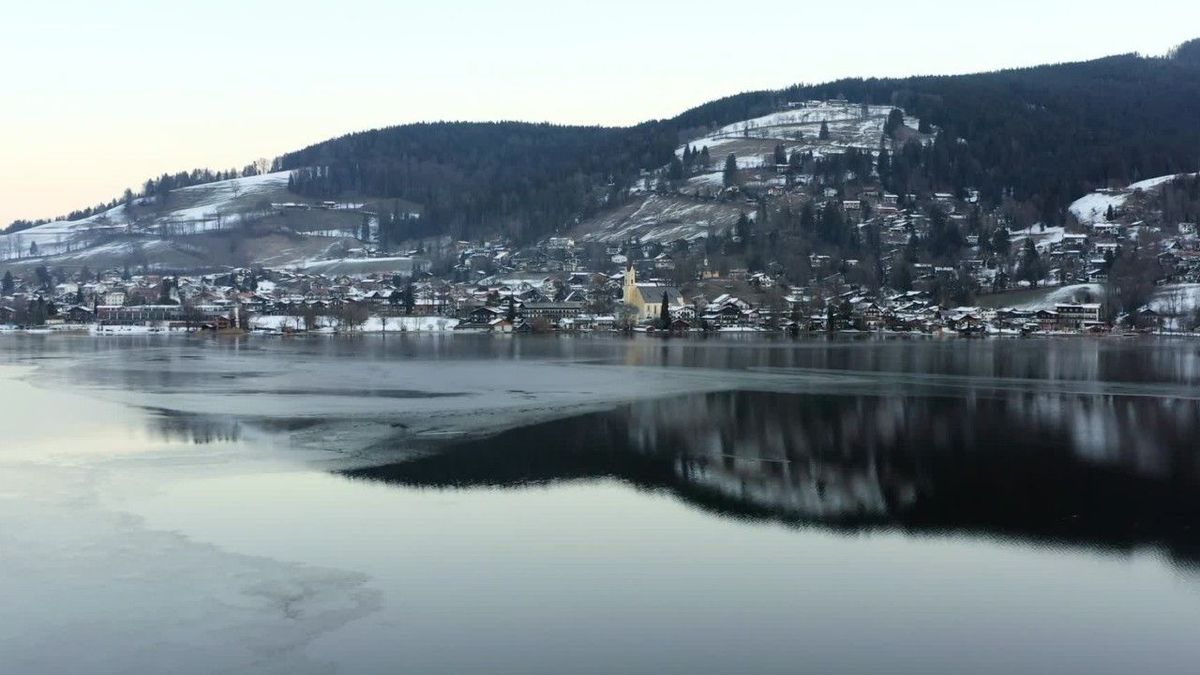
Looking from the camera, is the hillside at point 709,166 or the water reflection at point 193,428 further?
the hillside at point 709,166

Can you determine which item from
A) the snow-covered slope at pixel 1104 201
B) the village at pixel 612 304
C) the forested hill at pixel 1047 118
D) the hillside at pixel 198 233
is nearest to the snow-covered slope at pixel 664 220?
the village at pixel 612 304

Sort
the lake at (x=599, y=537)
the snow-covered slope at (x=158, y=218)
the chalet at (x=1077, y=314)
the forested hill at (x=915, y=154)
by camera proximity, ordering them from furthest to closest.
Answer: the snow-covered slope at (x=158, y=218) → the forested hill at (x=915, y=154) → the chalet at (x=1077, y=314) → the lake at (x=599, y=537)

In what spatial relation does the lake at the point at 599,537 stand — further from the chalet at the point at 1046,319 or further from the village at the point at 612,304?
the village at the point at 612,304

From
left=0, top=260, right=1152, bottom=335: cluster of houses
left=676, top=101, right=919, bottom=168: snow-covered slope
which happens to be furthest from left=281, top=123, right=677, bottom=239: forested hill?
left=0, top=260, right=1152, bottom=335: cluster of houses

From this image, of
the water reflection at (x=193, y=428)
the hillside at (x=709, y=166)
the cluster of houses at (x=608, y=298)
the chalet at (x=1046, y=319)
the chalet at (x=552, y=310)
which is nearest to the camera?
the water reflection at (x=193, y=428)

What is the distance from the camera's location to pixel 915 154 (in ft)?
366

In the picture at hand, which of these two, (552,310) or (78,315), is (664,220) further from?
(78,315)

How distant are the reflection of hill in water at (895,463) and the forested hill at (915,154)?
8479cm

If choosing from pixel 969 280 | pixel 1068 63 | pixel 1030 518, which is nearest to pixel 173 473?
pixel 1030 518

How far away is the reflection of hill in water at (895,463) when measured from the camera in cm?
991

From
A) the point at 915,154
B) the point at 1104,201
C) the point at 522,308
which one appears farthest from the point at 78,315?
the point at 1104,201

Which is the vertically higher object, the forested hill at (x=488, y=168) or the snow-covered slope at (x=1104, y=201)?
the forested hill at (x=488, y=168)

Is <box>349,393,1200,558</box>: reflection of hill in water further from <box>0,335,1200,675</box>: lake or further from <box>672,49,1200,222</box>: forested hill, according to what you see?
<box>672,49,1200,222</box>: forested hill

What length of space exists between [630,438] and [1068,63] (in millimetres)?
160639
